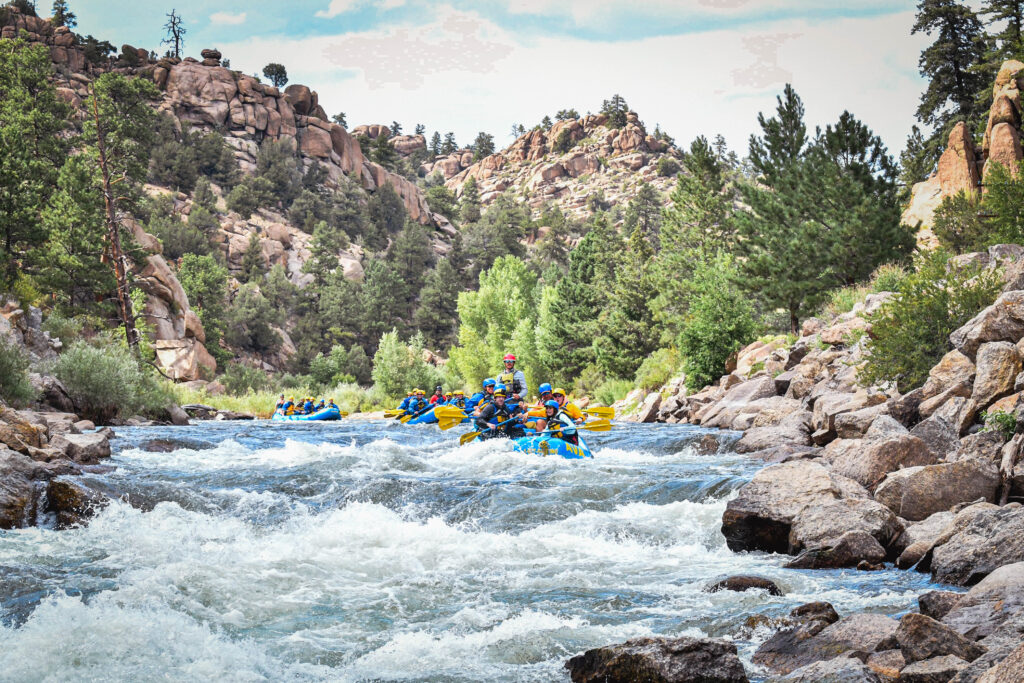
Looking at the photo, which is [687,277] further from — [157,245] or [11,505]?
[11,505]

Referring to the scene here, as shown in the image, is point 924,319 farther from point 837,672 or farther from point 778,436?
point 837,672

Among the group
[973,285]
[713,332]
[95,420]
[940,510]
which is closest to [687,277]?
[713,332]

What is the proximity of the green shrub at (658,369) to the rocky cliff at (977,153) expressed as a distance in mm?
10190

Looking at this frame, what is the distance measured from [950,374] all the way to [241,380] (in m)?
40.7

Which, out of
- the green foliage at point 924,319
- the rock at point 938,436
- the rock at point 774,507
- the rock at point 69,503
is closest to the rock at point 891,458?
the rock at point 938,436

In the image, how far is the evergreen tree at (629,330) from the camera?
117 ft

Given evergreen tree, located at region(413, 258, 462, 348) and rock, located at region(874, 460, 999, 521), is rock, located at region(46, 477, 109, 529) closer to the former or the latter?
rock, located at region(874, 460, 999, 521)

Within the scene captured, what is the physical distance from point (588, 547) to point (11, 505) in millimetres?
6518

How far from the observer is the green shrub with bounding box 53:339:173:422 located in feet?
60.6

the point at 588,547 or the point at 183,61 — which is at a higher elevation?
the point at 183,61

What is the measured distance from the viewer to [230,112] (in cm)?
8469

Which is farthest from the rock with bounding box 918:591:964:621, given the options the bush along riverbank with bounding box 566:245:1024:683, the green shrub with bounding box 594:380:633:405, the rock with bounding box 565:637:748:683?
the green shrub with bounding box 594:380:633:405

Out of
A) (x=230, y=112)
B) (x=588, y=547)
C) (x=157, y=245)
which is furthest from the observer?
(x=230, y=112)

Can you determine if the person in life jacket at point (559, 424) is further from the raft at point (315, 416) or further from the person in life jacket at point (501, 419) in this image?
the raft at point (315, 416)
